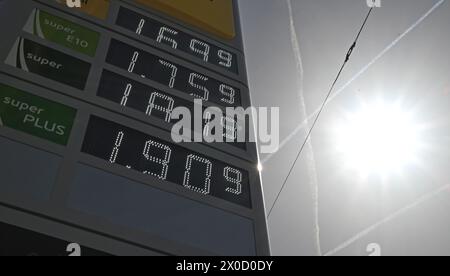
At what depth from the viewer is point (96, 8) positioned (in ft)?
12.9

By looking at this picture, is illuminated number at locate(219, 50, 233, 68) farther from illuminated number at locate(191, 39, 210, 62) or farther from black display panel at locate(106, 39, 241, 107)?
black display panel at locate(106, 39, 241, 107)

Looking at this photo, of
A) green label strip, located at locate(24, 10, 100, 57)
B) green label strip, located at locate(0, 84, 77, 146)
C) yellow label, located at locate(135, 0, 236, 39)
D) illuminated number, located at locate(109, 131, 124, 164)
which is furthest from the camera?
yellow label, located at locate(135, 0, 236, 39)

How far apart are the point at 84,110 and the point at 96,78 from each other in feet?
1.12

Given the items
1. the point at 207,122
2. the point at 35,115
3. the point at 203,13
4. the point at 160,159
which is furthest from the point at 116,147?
the point at 203,13

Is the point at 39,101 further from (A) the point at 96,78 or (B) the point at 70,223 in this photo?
(B) the point at 70,223

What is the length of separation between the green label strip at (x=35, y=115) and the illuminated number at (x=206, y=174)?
0.80 meters

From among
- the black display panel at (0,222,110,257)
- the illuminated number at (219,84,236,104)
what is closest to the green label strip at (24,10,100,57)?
the illuminated number at (219,84,236,104)

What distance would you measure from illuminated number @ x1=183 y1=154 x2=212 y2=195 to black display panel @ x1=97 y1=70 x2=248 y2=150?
0.35 meters

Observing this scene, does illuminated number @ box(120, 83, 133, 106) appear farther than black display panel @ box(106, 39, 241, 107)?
No

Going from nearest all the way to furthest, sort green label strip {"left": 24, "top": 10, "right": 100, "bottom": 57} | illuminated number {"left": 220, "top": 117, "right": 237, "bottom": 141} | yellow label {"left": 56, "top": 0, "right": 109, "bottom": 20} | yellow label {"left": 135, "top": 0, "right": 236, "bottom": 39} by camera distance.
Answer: green label strip {"left": 24, "top": 10, "right": 100, "bottom": 57}
illuminated number {"left": 220, "top": 117, "right": 237, "bottom": 141}
yellow label {"left": 56, "top": 0, "right": 109, "bottom": 20}
yellow label {"left": 135, "top": 0, "right": 236, "bottom": 39}

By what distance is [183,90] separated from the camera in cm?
367

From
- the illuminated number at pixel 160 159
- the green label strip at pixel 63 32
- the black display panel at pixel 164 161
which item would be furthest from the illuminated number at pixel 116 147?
the green label strip at pixel 63 32

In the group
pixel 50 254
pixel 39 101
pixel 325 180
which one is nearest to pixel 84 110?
pixel 39 101

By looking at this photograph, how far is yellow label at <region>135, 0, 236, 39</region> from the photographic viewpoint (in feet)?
14.3
